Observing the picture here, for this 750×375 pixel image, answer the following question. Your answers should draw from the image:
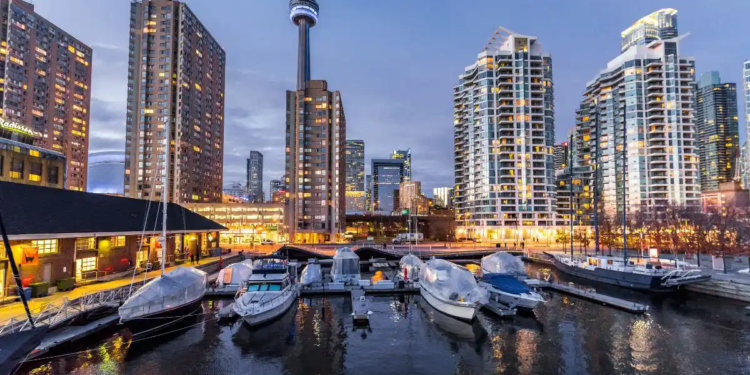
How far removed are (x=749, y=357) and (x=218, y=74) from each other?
20859 cm

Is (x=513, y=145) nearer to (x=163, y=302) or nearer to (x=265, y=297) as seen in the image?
(x=265, y=297)

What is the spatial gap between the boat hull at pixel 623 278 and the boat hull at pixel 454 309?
24692 millimetres

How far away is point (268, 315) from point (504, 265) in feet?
94.6

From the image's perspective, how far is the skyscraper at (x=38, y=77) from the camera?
16650cm

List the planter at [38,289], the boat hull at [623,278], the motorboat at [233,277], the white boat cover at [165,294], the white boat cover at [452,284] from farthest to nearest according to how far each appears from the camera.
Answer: the boat hull at [623,278] < the motorboat at [233,277] < the white boat cover at [452,284] < the planter at [38,289] < the white boat cover at [165,294]

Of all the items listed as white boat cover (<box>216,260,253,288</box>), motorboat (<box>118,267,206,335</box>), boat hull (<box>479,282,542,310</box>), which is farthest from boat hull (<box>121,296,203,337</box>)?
boat hull (<box>479,282,542,310</box>)

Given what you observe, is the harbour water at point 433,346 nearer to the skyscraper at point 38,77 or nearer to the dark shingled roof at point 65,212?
the dark shingled roof at point 65,212

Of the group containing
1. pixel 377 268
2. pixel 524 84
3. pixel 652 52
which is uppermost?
pixel 652 52

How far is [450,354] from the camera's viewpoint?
24.4 metres

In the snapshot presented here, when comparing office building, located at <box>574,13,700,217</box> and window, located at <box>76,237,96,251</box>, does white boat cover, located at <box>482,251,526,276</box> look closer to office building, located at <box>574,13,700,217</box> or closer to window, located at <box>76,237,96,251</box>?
window, located at <box>76,237,96,251</box>

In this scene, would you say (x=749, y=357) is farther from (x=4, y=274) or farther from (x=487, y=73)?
(x=487, y=73)

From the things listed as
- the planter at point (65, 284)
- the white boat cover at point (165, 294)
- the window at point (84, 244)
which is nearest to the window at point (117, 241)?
the window at point (84, 244)

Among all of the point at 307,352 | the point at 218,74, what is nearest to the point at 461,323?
the point at 307,352

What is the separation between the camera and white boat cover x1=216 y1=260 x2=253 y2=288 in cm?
4272
